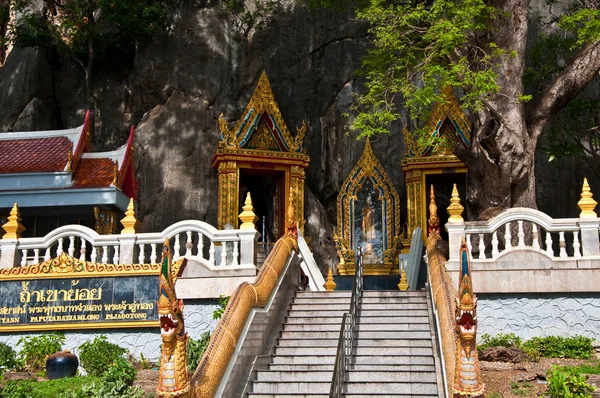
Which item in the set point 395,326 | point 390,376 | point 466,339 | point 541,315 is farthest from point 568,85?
point 466,339

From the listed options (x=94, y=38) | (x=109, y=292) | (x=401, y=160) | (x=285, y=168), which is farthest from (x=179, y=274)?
(x=94, y=38)

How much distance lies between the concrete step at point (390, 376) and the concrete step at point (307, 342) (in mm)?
1096

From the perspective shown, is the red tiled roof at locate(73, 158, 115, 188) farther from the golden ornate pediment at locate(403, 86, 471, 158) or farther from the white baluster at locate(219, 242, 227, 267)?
the golden ornate pediment at locate(403, 86, 471, 158)

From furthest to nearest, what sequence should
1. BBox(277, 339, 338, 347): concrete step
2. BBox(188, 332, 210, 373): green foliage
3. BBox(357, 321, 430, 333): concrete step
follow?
BBox(357, 321, 430, 333): concrete step
BBox(277, 339, 338, 347): concrete step
BBox(188, 332, 210, 373): green foliage

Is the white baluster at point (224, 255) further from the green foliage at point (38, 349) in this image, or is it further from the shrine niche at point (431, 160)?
the shrine niche at point (431, 160)

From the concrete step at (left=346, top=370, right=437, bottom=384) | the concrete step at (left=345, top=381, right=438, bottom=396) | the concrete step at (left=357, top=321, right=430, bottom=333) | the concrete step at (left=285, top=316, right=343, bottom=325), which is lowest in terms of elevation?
the concrete step at (left=345, top=381, right=438, bottom=396)

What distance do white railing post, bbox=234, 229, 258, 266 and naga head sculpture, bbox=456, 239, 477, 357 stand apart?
248 inches

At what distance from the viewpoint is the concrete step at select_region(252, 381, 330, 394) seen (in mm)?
10906

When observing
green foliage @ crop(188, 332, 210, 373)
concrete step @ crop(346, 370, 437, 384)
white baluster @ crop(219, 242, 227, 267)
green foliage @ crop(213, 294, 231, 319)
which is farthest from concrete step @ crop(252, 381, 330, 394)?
white baluster @ crop(219, 242, 227, 267)

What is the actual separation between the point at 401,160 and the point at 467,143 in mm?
2113

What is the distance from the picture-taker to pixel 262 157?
74.8 feet

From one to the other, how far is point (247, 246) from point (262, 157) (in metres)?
8.49

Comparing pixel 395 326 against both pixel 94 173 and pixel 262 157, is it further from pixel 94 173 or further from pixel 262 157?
pixel 262 157

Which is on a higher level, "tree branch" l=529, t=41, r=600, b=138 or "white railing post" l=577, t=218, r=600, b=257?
"tree branch" l=529, t=41, r=600, b=138
